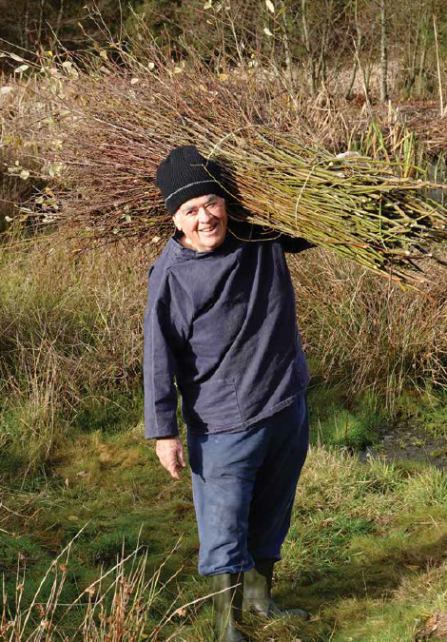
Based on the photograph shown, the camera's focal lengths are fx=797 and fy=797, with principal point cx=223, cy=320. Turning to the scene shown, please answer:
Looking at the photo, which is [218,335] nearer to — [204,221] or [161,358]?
[161,358]

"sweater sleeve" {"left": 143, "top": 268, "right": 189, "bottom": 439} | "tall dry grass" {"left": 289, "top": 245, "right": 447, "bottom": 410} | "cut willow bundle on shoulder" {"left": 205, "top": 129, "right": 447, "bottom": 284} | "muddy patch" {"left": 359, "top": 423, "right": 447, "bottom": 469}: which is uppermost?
"cut willow bundle on shoulder" {"left": 205, "top": 129, "right": 447, "bottom": 284}

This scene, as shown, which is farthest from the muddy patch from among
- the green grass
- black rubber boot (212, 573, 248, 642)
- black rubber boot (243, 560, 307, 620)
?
black rubber boot (212, 573, 248, 642)

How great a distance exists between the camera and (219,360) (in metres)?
2.74

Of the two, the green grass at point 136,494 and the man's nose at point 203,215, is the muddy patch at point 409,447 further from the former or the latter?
the man's nose at point 203,215

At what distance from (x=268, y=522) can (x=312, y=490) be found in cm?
119

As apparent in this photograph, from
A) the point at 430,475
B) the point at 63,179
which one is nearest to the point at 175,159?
the point at 63,179

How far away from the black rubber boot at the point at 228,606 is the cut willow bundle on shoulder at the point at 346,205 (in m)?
1.20

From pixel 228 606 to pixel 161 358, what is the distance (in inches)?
36.7

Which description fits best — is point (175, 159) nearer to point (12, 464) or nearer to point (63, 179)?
point (63, 179)

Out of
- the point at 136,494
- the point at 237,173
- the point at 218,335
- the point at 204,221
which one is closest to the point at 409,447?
the point at 136,494

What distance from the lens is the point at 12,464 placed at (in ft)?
14.8

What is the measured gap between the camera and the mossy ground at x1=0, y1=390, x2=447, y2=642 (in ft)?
10.4

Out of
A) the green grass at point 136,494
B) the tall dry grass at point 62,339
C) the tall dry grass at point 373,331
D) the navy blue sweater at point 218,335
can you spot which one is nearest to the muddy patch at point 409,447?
the green grass at point 136,494

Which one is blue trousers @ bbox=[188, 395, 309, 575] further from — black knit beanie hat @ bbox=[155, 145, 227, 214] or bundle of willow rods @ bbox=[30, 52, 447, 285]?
black knit beanie hat @ bbox=[155, 145, 227, 214]
